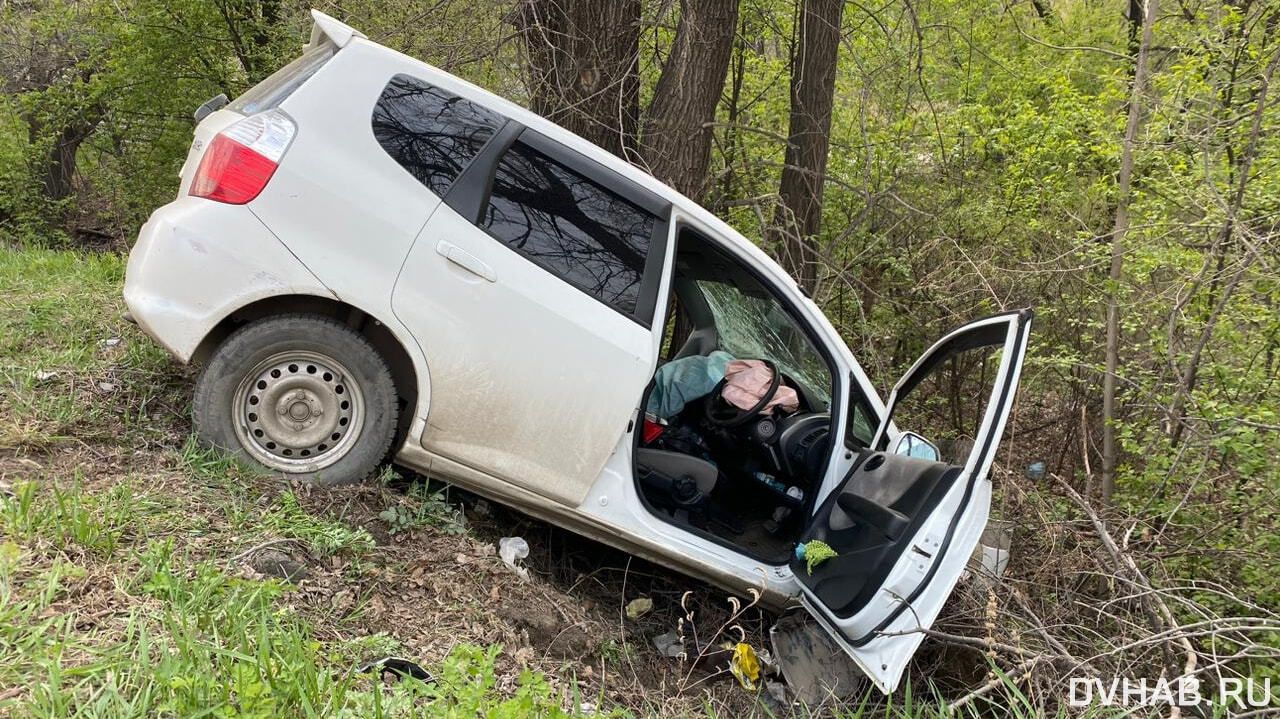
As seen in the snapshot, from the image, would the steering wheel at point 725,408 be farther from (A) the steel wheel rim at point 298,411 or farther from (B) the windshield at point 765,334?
(A) the steel wheel rim at point 298,411

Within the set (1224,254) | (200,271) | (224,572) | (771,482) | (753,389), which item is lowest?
(224,572)

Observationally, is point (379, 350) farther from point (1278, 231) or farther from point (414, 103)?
point (1278, 231)

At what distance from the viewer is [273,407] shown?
336 centimetres

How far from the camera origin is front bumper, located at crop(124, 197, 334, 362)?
3139mm

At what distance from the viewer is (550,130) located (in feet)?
11.8

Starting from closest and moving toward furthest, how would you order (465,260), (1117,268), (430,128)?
(465,260), (430,128), (1117,268)

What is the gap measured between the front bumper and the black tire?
134 mm

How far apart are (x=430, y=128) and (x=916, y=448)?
8.65 ft

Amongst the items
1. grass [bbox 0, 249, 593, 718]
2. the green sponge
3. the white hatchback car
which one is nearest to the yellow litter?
the white hatchback car

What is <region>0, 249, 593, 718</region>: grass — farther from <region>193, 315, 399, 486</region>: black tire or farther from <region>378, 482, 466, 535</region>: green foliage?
<region>193, 315, 399, 486</region>: black tire

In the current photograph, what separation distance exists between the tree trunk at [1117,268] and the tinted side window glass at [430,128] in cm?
397

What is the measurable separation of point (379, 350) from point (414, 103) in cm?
105

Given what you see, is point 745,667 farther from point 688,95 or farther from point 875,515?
point 688,95

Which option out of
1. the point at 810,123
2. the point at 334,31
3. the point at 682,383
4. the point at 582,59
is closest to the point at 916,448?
the point at 682,383
